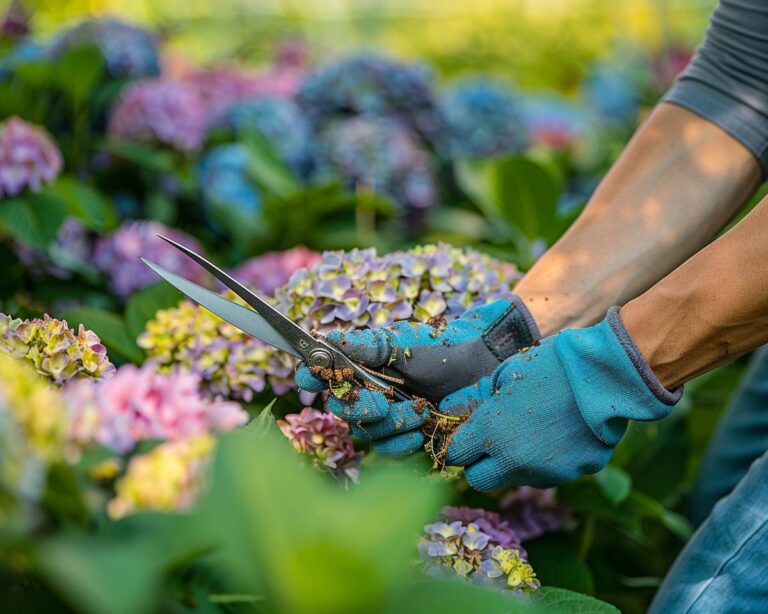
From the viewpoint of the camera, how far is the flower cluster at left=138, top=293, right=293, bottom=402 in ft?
4.38

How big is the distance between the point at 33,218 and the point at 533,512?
3.40 ft

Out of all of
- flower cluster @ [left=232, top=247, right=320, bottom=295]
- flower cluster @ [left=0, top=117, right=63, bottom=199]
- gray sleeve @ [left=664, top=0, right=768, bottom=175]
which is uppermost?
gray sleeve @ [left=664, top=0, right=768, bottom=175]

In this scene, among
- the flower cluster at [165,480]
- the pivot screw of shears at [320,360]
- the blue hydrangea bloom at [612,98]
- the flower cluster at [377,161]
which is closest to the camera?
the flower cluster at [165,480]

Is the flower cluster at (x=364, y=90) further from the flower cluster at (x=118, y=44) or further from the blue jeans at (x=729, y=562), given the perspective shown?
the blue jeans at (x=729, y=562)

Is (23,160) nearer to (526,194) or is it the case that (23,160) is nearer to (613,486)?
(526,194)

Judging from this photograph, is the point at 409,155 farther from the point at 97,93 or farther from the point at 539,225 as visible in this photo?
the point at 97,93

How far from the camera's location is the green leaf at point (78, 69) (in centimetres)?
200

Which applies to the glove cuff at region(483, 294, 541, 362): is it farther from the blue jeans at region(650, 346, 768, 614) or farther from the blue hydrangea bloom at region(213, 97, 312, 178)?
the blue hydrangea bloom at region(213, 97, 312, 178)

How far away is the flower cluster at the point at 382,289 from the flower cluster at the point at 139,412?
49cm

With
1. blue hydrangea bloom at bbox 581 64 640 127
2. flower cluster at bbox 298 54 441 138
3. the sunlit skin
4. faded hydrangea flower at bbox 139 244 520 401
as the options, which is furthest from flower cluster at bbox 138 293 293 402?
blue hydrangea bloom at bbox 581 64 640 127

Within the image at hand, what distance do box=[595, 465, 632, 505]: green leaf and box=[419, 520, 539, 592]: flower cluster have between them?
0.37 meters

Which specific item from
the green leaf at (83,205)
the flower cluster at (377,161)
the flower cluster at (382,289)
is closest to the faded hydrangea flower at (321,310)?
the flower cluster at (382,289)

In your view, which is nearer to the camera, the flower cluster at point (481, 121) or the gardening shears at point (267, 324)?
the gardening shears at point (267, 324)

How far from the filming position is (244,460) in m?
0.65
